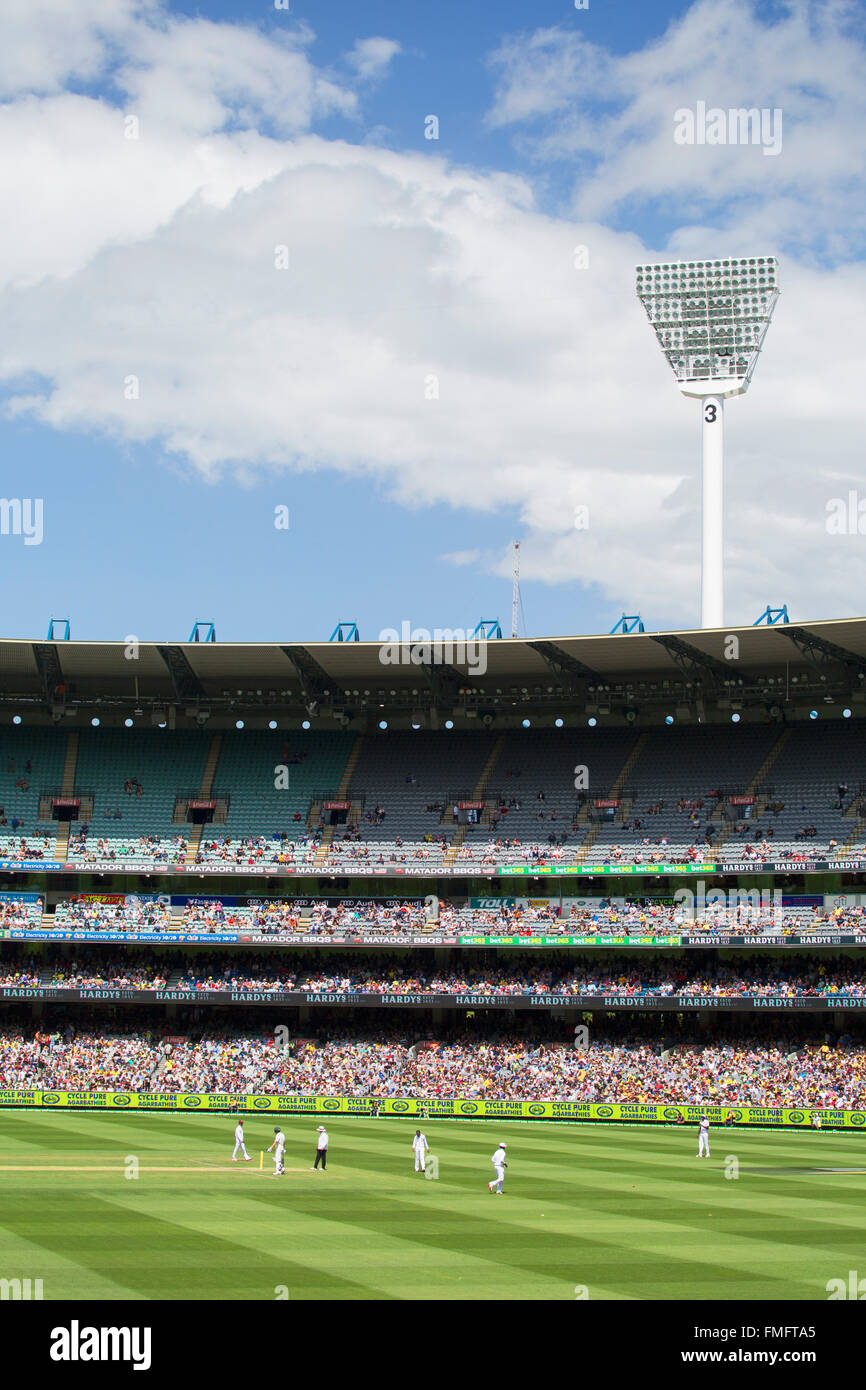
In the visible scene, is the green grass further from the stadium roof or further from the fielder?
the stadium roof

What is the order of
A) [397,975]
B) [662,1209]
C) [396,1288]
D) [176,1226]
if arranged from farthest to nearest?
[397,975]
[662,1209]
[176,1226]
[396,1288]

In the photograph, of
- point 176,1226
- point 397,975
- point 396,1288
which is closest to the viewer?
point 396,1288

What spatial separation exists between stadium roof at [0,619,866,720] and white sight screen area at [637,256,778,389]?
55.4ft

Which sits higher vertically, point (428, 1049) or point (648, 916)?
point (648, 916)

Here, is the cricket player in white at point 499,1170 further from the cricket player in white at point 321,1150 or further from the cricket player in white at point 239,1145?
the cricket player in white at point 239,1145

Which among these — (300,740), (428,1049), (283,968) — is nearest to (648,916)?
(428,1049)

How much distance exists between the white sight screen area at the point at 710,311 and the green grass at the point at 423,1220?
40.5 meters

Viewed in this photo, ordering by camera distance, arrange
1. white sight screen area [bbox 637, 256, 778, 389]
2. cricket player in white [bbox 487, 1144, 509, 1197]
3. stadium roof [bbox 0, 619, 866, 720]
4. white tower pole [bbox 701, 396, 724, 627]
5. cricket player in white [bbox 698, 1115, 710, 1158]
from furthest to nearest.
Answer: white tower pole [bbox 701, 396, 724, 627], white sight screen area [bbox 637, 256, 778, 389], stadium roof [bbox 0, 619, 866, 720], cricket player in white [bbox 698, 1115, 710, 1158], cricket player in white [bbox 487, 1144, 509, 1197]

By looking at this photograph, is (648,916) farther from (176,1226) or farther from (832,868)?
(176,1226)

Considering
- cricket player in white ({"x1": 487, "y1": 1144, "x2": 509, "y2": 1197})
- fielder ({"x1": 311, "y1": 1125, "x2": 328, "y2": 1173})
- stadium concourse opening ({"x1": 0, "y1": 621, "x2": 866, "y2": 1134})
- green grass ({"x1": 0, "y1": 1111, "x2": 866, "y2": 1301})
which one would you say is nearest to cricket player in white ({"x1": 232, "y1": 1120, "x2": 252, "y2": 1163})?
green grass ({"x1": 0, "y1": 1111, "x2": 866, "y2": 1301})

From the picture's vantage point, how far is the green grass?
845 inches

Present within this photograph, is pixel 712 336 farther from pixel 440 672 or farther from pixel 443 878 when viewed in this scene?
pixel 443 878
